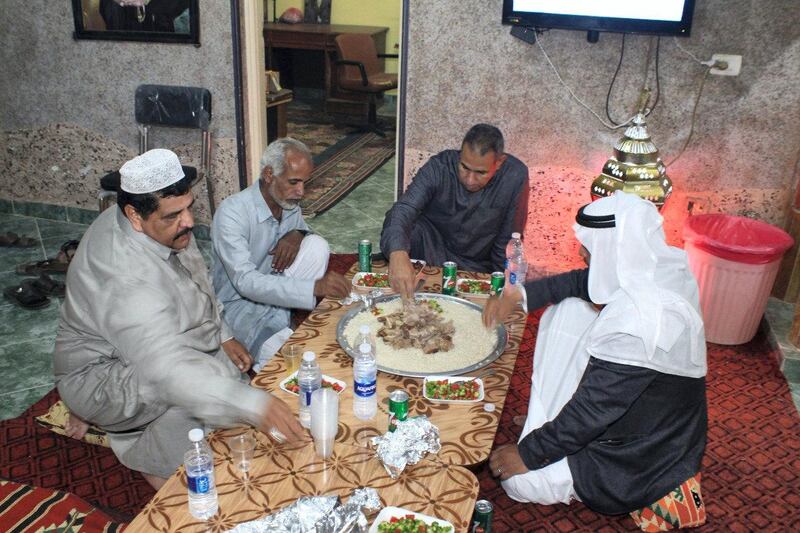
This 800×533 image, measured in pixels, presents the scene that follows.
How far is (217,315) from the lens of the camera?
2.76 m

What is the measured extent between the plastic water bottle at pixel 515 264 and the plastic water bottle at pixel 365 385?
1014mm

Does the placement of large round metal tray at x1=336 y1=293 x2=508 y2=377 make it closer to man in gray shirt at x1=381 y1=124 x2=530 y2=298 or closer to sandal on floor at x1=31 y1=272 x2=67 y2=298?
man in gray shirt at x1=381 y1=124 x2=530 y2=298

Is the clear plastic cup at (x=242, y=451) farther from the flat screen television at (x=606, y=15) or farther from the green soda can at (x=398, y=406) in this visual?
the flat screen television at (x=606, y=15)

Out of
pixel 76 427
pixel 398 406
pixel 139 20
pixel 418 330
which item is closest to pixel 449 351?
pixel 418 330

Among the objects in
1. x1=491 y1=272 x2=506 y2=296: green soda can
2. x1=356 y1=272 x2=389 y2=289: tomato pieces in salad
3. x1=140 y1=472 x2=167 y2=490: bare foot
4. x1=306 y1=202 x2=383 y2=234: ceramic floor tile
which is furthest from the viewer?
x1=306 y1=202 x2=383 y2=234: ceramic floor tile

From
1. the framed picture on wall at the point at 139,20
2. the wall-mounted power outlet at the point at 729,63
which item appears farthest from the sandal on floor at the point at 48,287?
the wall-mounted power outlet at the point at 729,63

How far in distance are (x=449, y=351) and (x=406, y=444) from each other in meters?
0.61

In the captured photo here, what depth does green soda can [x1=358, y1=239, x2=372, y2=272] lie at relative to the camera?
3018 millimetres

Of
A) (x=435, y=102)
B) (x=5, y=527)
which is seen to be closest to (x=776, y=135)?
(x=435, y=102)

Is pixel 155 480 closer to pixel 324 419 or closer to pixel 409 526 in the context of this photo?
pixel 324 419

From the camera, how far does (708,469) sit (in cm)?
287

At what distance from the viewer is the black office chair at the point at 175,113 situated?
182 inches

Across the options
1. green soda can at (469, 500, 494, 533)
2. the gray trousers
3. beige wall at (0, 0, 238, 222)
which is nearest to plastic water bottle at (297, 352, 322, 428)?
the gray trousers

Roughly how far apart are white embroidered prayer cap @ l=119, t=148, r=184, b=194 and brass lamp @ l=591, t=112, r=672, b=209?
8.36ft
